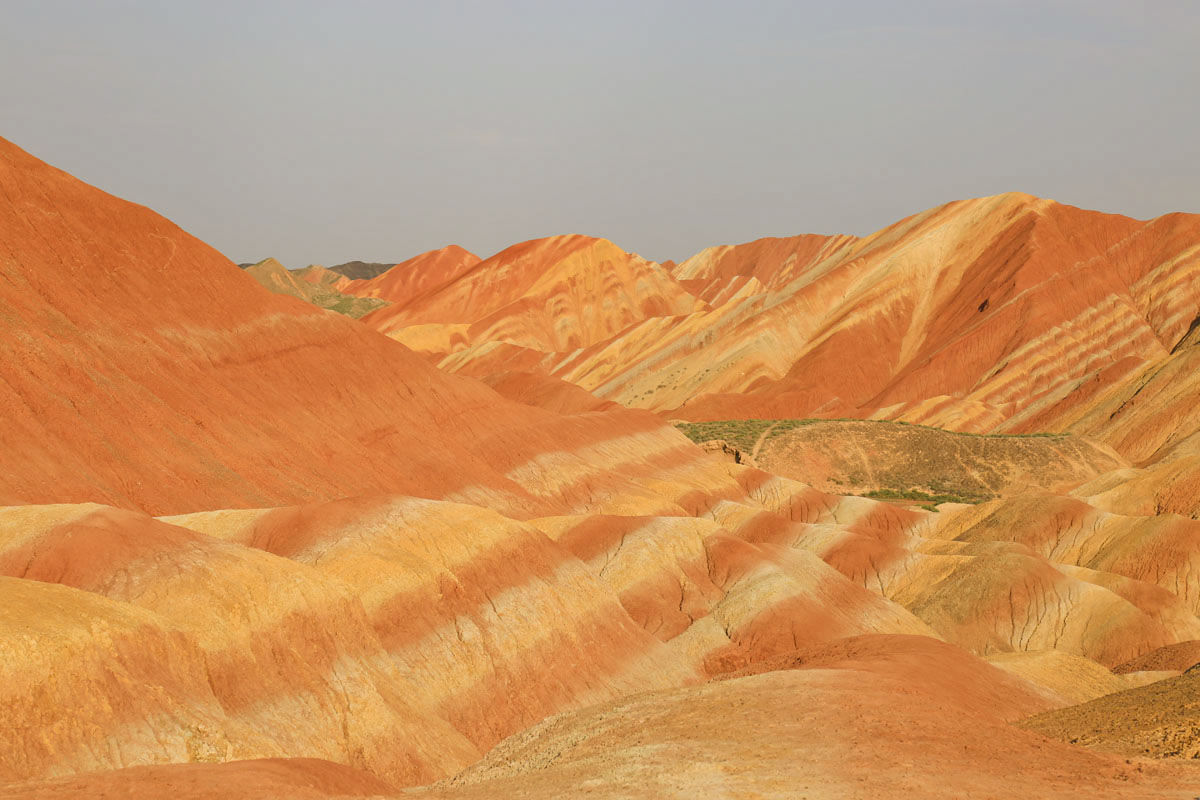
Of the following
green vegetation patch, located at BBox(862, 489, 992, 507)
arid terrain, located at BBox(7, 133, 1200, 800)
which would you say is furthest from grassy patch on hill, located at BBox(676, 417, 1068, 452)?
green vegetation patch, located at BBox(862, 489, 992, 507)

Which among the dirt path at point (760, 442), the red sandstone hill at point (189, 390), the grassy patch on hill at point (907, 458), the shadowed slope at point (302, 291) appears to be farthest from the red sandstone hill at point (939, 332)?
the red sandstone hill at point (189, 390)

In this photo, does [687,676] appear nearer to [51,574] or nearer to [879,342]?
[51,574]

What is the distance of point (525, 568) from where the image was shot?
3522cm

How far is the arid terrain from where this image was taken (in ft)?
66.6

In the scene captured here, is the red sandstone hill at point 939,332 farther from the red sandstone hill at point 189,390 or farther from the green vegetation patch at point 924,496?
the red sandstone hill at point 189,390

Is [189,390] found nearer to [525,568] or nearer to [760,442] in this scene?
[525,568]

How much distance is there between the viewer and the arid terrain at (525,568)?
66.6 ft

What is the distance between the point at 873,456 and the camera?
294ft

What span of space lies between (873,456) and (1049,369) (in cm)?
2934

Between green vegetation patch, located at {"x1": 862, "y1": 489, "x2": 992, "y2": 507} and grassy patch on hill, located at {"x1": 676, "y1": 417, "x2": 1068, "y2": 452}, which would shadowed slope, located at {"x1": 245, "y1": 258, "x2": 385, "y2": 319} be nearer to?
grassy patch on hill, located at {"x1": 676, "y1": 417, "x2": 1068, "y2": 452}

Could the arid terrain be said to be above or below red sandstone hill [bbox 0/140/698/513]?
below

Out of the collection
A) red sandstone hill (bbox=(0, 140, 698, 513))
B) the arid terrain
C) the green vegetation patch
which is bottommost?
the green vegetation patch

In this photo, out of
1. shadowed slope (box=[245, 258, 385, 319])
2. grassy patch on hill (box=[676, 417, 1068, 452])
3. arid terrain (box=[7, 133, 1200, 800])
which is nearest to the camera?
arid terrain (box=[7, 133, 1200, 800])

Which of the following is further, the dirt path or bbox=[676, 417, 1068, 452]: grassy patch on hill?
bbox=[676, 417, 1068, 452]: grassy patch on hill
